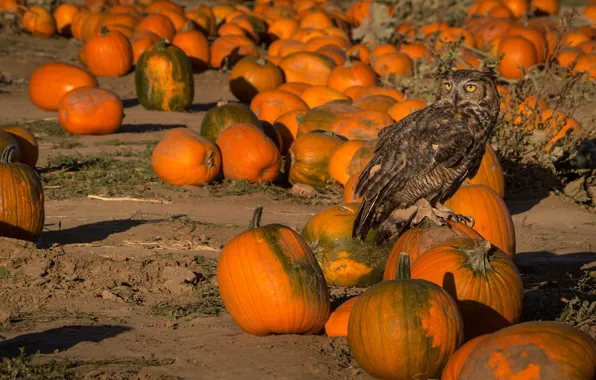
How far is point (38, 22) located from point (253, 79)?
763cm

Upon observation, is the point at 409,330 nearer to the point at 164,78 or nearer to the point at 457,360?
the point at 457,360

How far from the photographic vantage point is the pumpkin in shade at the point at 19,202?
6.77 m

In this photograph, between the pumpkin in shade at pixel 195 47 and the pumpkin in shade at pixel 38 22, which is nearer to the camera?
the pumpkin in shade at pixel 195 47

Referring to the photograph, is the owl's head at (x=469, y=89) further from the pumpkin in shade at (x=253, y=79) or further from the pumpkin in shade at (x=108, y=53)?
the pumpkin in shade at (x=108, y=53)

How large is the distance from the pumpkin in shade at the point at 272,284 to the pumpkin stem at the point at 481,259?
0.85 metres

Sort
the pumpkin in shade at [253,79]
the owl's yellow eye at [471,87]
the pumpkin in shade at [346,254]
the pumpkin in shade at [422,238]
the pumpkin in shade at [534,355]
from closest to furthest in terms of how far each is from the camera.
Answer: the pumpkin in shade at [534,355] → the pumpkin in shade at [422,238] → the owl's yellow eye at [471,87] → the pumpkin in shade at [346,254] → the pumpkin in shade at [253,79]

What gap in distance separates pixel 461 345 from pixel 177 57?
9751mm

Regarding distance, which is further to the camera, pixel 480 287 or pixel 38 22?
pixel 38 22

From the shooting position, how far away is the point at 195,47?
17.0 metres

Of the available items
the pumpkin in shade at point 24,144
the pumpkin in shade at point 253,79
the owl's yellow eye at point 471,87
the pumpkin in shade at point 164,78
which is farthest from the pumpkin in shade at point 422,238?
the pumpkin in shade at point 253,79

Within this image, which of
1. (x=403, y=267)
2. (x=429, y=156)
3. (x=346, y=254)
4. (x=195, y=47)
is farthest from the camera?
(x=195, y=47)

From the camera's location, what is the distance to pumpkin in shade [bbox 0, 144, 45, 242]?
677cm

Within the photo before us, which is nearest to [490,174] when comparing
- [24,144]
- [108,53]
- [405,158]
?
[405,158]

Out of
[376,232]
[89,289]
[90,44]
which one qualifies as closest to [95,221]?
[89,289]
